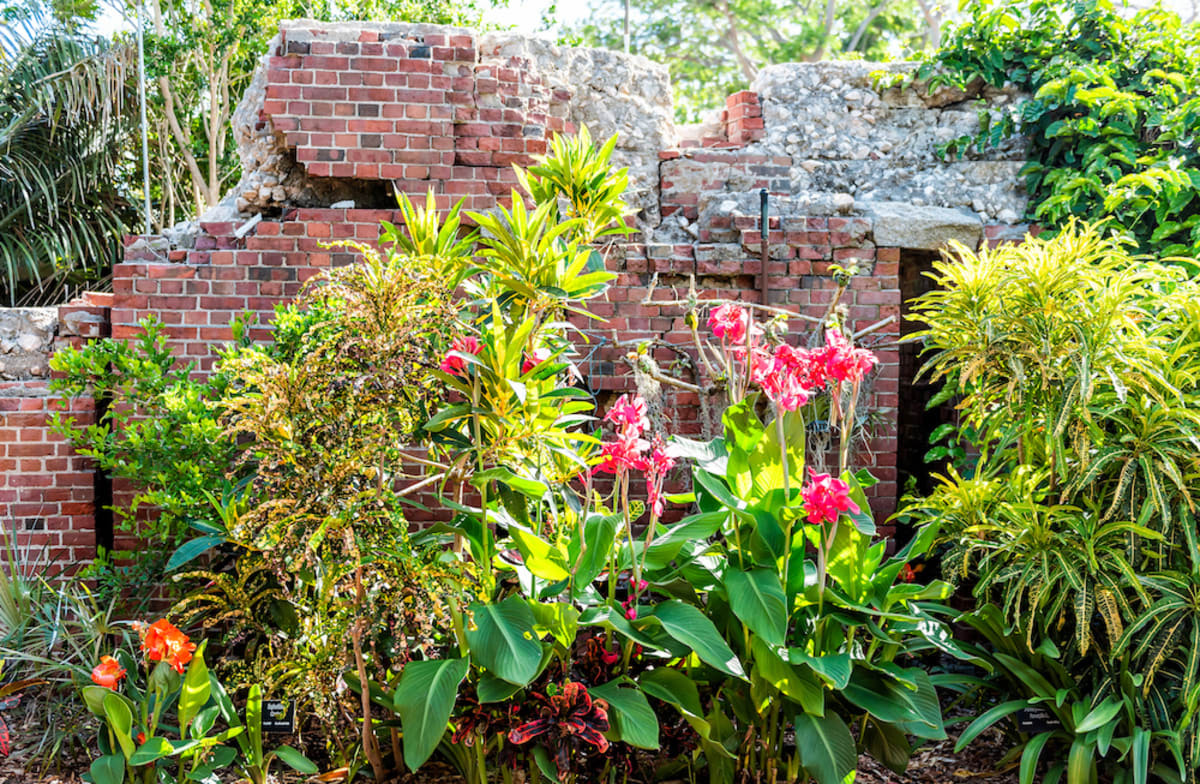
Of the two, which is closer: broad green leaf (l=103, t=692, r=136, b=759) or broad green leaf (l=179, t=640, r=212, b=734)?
broad green leaf (l=103, t=692, r=136, b=759)

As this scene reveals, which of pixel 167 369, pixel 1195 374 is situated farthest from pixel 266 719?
pixel 1195 374

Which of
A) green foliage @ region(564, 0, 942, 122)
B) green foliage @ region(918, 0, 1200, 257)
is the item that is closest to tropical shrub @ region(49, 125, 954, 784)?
green foliage @ region(918, 0, 1200, 257)

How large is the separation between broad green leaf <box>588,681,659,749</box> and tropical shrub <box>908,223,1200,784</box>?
1247 mm

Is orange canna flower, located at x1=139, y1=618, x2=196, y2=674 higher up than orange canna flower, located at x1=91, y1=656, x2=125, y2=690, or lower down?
higher up

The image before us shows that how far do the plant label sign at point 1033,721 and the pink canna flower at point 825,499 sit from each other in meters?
1.18

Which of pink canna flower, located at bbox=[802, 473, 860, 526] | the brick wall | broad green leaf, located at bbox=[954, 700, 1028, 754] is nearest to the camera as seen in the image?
pink canna flower, located at bbox=[802, 473, 860, 526]

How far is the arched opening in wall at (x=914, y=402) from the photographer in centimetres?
489

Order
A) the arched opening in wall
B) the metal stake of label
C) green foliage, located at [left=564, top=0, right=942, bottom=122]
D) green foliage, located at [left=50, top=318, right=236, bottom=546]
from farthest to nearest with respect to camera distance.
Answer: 1. green foliage, located at [left=564, top=0, right=942, bottom=122]
2. the arched opening in wall
3. the metal stake of label
4. green foliage, located at [left=50, top=318, right=236, bottom=546]

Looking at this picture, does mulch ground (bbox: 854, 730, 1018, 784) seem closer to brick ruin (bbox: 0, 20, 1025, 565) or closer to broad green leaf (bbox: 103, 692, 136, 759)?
brick ruin (bbox: 0, 20, 1025, 565)

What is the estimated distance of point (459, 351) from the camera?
274 cm

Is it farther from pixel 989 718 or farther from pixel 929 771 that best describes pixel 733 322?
pixel 929 771

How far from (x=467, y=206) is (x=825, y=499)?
7.84ft

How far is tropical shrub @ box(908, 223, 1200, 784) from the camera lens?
9.72 ft

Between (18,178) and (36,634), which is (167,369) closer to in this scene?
(36,634)
